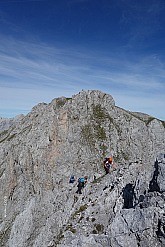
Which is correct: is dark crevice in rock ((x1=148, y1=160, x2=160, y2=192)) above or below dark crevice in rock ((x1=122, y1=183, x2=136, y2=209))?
above

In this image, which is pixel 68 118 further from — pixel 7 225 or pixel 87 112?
pixel 7 225

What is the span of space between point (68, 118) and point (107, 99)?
20.8m

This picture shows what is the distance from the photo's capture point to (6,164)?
9819 centimetres

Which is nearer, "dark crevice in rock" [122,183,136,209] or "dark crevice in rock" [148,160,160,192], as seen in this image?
"dark crevice in rock" [148,160,160,192]

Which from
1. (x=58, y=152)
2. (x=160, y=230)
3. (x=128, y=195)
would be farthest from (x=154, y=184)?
(x=58, y=152)

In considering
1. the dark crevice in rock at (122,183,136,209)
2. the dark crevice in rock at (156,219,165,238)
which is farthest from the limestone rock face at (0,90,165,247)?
the dark crevice in rock at (156,219,165,238)

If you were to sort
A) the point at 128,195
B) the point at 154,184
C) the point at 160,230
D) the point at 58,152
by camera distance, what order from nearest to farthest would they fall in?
the point at 160,230, the point at 154,184, the point at 128,195, the point at 58,152

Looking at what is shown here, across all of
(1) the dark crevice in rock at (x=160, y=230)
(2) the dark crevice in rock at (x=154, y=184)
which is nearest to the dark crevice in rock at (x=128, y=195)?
(2) the dark crevice in rock at (x=154, y=184)

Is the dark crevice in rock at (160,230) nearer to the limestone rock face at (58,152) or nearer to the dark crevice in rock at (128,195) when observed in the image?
the dark crevice in rock at (128,195)

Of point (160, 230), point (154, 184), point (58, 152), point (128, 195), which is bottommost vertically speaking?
point (160, 230)

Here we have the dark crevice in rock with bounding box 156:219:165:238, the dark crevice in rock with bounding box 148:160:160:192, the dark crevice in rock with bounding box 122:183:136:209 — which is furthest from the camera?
the dark crevice in rock with bounding box 122:183:136:209

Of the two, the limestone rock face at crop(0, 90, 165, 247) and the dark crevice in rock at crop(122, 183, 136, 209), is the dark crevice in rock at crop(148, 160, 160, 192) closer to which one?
the dark crevice in rock at crop(122, 183, 136, 209)

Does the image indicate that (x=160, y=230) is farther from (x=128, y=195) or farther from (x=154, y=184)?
(x=128, y=195)

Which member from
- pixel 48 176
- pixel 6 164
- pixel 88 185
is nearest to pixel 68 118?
pixel 48 176
